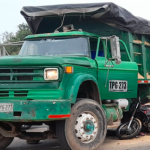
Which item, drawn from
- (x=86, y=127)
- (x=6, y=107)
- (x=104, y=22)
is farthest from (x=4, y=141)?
(x=104, y=22)

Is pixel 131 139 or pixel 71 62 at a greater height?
pixel 71 62

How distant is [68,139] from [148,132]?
11.1ft

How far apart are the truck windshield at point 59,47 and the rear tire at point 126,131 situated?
2092mm

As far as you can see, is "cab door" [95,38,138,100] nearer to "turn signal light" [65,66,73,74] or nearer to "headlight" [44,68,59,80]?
"turn signal light" [65,66,73,74]

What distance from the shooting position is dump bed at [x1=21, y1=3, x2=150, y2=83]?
765cm

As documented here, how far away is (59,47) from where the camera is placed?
698 cm

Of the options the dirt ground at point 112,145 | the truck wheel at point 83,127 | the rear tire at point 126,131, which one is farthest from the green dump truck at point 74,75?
the dirt ground at point 112,145

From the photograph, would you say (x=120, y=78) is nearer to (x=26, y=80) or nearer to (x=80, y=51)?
(x=80, y=51)

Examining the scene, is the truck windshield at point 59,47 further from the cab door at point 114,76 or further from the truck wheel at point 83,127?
the truck wheel at point 83,127

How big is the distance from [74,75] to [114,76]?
66.1 inches

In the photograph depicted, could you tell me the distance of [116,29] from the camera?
819 centimetres

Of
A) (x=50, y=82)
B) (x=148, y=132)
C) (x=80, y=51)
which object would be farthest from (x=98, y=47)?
(x=148, y=132)

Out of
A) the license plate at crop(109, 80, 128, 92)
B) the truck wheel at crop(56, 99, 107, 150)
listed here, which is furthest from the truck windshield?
the truck wheel at crop(56, 99, 107, 150)

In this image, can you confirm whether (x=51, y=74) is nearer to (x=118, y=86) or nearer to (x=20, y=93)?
(x=20, y=93)
